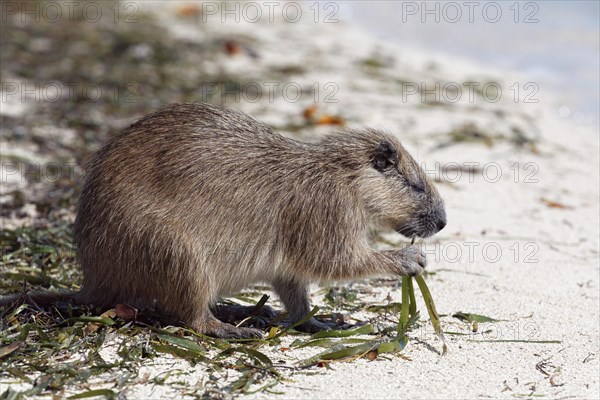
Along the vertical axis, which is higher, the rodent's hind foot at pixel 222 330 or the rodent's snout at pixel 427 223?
the rodent's snout at pixel 427 223

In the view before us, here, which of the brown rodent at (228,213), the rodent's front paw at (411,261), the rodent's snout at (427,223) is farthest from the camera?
the rodent's snout at (427,223)

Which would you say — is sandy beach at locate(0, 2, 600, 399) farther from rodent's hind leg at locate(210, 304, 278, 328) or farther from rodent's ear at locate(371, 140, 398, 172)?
rodent's ear at locate(371, 140, 398, 172)

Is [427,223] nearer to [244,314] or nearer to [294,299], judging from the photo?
[294,299]

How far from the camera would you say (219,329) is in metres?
4.31

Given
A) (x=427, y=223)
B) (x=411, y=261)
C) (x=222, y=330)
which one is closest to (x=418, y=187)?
(x=427, y=223)

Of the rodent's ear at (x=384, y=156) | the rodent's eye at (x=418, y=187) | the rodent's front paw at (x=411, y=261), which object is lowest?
the rodent's front paw at (x=411, y=261)

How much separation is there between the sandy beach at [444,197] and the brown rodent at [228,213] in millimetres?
342

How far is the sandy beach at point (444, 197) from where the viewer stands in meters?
3.78

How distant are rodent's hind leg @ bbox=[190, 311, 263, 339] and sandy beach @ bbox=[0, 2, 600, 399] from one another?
142 millimetres

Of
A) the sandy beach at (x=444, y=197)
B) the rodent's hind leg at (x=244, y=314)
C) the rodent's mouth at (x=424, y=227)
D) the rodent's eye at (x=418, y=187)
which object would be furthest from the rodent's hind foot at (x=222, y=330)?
the rodent's eye at (x=418, y=187)

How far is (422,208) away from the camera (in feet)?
15.8

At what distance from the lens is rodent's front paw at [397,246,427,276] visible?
14.9 feet

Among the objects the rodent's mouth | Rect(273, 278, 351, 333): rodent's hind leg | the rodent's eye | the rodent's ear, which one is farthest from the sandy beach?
the rodent's ear

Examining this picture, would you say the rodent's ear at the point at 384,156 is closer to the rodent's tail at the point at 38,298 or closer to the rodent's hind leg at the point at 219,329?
the rodent's hind leg at the point at 219,329
